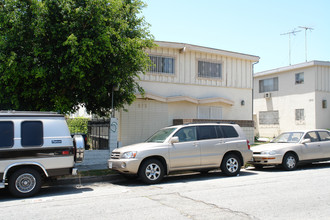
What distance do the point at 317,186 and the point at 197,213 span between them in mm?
4185

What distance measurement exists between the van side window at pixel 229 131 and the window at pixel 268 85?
52.6ft

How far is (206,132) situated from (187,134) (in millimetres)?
697

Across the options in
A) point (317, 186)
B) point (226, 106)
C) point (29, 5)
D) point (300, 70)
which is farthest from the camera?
point (300, 70)

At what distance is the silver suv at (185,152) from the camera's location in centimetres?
916

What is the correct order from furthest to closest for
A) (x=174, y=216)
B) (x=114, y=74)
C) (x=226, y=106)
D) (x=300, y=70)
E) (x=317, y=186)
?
(x=300, y=70) < (x=226, y=106) < (x=114, y=74) < (x=317, y=186) < (x=174, y=216)

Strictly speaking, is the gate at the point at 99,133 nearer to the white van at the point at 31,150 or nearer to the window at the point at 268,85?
the white van at the point at 31,150

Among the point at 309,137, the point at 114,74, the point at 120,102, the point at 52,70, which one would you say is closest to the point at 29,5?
the point at 52,70

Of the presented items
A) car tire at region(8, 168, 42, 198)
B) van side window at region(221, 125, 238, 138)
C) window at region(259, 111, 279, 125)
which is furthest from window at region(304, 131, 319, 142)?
window at region(259, 111, 279, 125)

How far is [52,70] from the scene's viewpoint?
33.8ft

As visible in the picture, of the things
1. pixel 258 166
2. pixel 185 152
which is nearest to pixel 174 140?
pixel 185 152

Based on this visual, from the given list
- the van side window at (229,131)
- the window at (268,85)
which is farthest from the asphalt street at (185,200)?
the window at (268,85)

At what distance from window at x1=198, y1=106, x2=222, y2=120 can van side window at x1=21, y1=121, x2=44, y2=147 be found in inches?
422

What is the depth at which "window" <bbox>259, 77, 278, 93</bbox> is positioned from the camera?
83.5ft

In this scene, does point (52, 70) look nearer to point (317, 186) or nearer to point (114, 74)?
point (114, 74)
